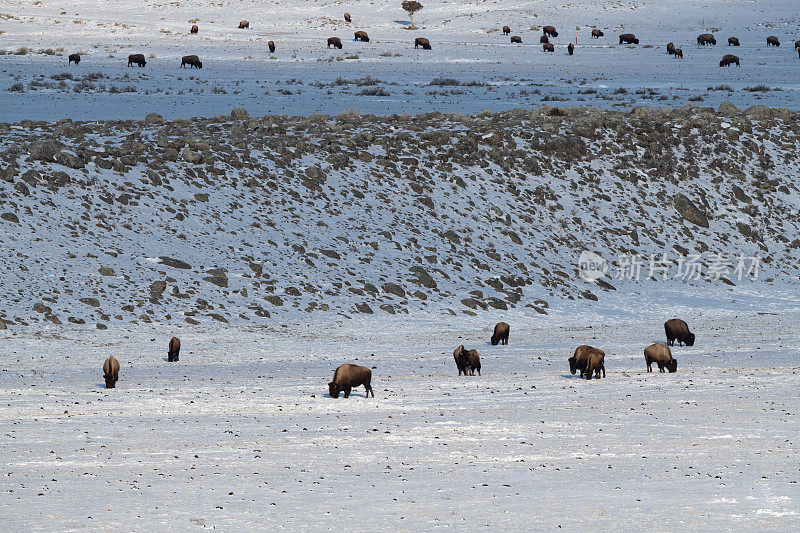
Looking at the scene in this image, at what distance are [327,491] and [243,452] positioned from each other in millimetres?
2125

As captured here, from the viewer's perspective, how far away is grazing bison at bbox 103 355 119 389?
1719 centimetres

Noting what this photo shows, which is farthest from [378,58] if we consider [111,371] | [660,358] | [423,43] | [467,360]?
[111,371]

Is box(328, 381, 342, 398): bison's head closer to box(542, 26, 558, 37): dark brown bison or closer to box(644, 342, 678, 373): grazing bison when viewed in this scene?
box(644, 342, 678, 373): grazing bison

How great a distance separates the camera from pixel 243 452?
1260cm

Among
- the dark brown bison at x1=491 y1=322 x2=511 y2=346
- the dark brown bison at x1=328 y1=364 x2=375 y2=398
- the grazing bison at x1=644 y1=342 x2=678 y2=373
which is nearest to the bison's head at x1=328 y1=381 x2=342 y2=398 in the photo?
the dark brown bison at x1=328 y1=364 x2=375 y2=398

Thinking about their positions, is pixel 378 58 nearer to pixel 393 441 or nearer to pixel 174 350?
Answer: pixel 174 350

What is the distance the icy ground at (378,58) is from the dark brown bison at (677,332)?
2677 centimetres

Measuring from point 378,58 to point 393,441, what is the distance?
5977 cm

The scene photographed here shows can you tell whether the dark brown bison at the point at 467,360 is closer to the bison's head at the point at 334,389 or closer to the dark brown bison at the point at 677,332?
the bison's head at the point at 334,389

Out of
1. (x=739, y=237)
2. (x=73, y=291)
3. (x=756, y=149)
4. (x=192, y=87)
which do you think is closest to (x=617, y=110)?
(x=756, y=149)

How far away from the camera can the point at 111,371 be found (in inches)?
678

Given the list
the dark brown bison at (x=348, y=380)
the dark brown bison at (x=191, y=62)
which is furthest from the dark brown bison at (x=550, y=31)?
the dark brown bison at (x=348, y=380)

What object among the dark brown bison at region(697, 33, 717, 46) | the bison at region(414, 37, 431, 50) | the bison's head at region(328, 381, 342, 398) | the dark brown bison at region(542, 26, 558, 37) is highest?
the dark brown bison at region(542, 26, 558, 37)

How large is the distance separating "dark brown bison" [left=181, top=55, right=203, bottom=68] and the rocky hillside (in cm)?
2257
